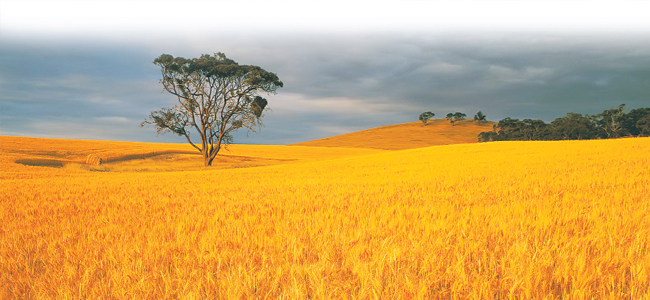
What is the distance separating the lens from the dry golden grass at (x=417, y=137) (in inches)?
4139

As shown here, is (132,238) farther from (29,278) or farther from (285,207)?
(285,207)

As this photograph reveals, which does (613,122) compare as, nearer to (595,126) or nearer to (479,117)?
(595,126)

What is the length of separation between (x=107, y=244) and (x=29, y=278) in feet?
3.26

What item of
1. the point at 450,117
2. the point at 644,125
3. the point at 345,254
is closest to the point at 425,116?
the point at 450,117

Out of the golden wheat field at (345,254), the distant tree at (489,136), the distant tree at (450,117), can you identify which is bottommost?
the golden wheat field at (345,254)

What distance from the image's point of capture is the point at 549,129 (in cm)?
8688

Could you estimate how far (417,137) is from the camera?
118 meters

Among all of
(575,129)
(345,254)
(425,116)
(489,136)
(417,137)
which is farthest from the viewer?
(425,116)

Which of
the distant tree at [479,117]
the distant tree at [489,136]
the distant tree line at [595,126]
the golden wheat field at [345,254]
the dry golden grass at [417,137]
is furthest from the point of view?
the distant tree at [479,117]

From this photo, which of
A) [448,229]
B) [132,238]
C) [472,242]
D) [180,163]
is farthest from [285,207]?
[180,163]

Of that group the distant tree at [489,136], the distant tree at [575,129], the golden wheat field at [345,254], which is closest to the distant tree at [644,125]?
the distant tree at [575,129]

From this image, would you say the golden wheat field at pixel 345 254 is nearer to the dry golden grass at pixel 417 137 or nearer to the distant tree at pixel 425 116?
the dry golden grass at pixel 417 137

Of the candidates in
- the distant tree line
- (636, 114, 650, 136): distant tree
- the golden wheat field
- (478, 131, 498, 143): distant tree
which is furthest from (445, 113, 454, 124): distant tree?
the golden wheat field

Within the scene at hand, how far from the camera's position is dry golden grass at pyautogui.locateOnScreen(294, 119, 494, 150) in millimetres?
105125
